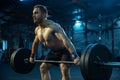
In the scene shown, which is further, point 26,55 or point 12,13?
point 12,13

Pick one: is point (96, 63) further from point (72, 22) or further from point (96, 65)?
point (72, 22)

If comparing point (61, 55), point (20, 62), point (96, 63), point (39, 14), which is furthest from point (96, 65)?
point (20, 62)

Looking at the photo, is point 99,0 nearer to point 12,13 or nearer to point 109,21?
point 109,21

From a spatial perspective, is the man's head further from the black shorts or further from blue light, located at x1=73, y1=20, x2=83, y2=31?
blue light, located at x1=73, y1=20, x2=83, y2=31

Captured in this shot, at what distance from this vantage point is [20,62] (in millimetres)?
3555

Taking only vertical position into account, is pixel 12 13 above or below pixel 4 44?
above

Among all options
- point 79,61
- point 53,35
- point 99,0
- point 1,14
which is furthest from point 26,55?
point 1,14

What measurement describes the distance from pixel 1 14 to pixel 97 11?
11.8 feet

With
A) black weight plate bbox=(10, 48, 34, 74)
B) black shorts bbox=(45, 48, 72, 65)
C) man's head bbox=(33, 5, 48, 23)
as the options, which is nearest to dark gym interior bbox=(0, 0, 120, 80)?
black weight plate bbox=(10, 48, 34, 74)

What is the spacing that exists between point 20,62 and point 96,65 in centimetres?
118

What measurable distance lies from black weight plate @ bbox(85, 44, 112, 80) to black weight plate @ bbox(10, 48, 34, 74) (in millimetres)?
1038

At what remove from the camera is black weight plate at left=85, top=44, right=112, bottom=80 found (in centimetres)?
266

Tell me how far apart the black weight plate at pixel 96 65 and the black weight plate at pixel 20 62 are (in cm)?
104

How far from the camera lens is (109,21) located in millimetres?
10281
